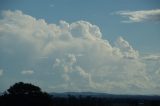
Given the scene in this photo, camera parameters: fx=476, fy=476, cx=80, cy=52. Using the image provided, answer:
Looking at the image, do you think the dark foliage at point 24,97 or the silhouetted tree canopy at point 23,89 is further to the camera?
the silhouetted tree canopy at point 23,89

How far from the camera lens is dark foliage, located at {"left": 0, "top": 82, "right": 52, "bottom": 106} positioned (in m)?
96.2

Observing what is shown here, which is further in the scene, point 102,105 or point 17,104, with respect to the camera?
point 102,105

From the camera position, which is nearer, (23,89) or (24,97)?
(24,97)

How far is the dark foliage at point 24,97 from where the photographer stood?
96188 millimetres

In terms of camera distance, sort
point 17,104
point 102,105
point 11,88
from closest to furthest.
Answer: point 17,104 < point 11,88 < point 102,105

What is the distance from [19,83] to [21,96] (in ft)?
23.5

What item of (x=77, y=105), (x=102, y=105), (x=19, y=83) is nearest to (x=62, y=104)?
(x=77, y=105)

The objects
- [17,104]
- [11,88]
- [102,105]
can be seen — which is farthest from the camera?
[102,105]

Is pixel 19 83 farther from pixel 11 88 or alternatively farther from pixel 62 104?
pixel 62 104

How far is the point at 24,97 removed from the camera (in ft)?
319

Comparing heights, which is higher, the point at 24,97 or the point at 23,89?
the point at 23,89

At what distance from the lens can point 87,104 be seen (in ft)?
539

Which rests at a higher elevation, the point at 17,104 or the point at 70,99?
the point at 70,99

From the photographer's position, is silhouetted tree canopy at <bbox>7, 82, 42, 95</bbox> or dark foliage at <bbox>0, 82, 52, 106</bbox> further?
silhouetted tree canopy at <bbox>7, 82, 42, 95</bbox>
